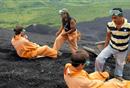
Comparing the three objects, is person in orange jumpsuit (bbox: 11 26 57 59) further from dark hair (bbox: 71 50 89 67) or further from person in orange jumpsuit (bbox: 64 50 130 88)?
dark hair (bbox: 71 50 89 67)

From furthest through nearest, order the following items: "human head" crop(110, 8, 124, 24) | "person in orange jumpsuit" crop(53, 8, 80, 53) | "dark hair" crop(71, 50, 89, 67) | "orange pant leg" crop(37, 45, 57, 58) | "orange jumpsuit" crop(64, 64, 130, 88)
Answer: "orange pant leg" crop(37, 45, 57, 58) → "person in orange jumpsuit" crop(53, 8, 80, 53) → "human head" crop(110, 8, 124, 24) → "orange jumpsuit" crop(64, 64, 130, 88) → "dark hair" crop(71, 50, 89, 67)

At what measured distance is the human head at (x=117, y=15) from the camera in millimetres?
9547

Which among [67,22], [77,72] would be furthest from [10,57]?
[77,72]

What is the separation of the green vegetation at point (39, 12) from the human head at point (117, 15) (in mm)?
18142

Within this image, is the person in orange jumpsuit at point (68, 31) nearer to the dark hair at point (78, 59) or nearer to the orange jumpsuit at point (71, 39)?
the orange jumpsuit at point (71, 39)

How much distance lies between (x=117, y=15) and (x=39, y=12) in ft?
83.4

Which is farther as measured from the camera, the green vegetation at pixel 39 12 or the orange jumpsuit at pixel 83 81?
the green vegetation at pixel 39 12

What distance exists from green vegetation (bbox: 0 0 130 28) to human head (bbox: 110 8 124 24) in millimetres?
18142

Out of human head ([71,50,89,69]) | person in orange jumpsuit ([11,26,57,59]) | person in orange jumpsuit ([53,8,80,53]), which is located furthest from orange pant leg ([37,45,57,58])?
human head ([71,50,89,69])

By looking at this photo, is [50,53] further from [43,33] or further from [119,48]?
[43,33]

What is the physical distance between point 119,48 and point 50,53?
355 cm

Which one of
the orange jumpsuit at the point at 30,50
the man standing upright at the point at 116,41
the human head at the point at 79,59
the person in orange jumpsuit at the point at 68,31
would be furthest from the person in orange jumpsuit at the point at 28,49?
the human head at the point at 79,59

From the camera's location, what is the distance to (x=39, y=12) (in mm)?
34719

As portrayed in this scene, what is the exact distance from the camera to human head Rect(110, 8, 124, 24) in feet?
31.3
